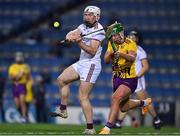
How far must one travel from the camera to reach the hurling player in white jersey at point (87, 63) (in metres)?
14.1

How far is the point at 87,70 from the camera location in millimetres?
14305

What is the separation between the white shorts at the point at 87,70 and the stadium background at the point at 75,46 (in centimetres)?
852

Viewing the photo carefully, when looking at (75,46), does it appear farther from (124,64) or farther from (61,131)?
(124,64)

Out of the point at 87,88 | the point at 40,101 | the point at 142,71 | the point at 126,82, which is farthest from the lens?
the point at 40,101

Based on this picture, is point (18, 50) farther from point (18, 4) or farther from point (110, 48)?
point (110, 48)

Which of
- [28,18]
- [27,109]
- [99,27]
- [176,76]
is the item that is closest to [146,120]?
[27,109]

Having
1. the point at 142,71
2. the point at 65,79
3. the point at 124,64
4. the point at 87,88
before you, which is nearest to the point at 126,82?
the point at 124,64

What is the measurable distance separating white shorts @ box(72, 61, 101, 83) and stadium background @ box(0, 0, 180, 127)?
8524 millimetres

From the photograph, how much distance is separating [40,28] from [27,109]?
760cm

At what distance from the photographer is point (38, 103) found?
2358 cm

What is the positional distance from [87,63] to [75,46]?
14.5 meters

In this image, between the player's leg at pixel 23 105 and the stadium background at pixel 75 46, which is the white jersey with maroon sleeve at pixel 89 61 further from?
the stadium background at pixel 75 46

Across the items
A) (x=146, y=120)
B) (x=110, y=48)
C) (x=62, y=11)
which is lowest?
(x=146, y=120)

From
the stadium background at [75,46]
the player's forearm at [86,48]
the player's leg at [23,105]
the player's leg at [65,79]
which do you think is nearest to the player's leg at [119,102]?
the player's forearm at [86,48]
